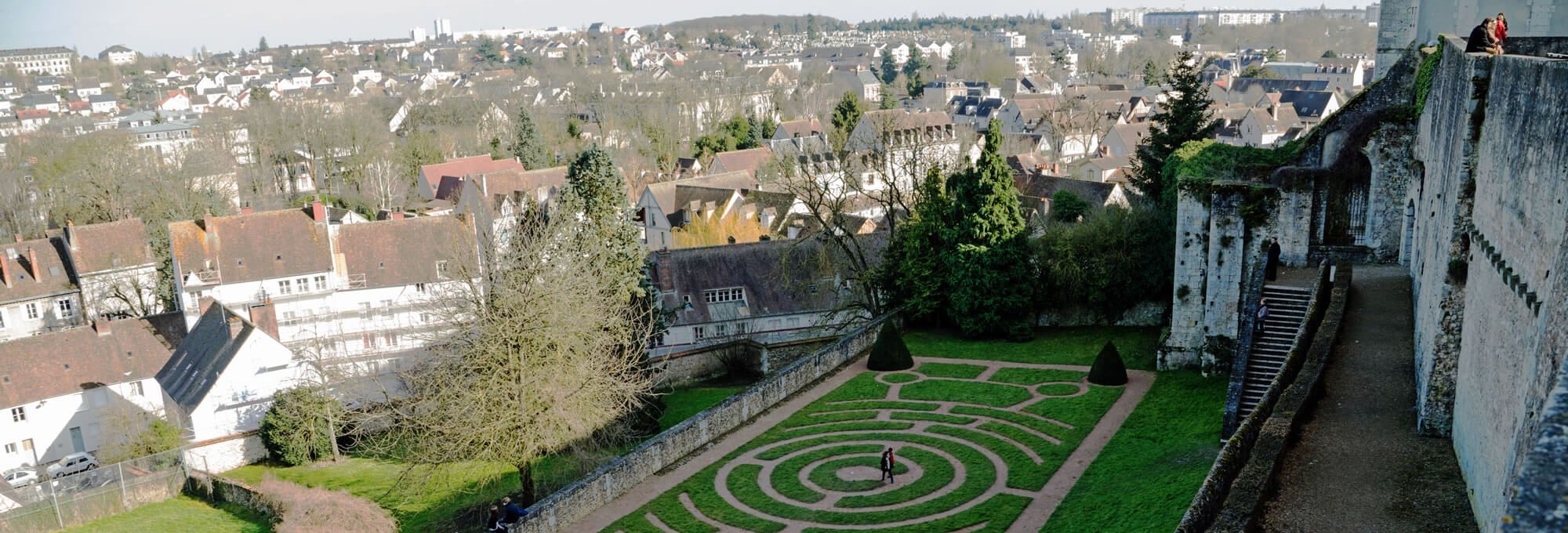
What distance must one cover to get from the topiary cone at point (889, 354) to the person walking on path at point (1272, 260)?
10440mm

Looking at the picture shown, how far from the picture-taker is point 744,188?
6400 centimetres

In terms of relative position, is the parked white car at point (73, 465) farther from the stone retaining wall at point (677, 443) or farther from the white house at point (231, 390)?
the stone retaining wall at point (677, 443)

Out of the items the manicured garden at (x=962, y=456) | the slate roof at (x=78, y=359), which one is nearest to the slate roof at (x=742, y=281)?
the manicured garden at (x=962, y=456)

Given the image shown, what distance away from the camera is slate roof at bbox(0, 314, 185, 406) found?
3912 centimetres

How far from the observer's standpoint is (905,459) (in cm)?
2456

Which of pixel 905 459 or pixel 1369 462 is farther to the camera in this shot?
pixel 905 459

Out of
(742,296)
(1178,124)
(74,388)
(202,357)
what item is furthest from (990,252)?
(74,388)

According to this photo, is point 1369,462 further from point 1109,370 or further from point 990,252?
point 990,252

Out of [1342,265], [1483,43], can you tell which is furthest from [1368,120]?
[1483,43]

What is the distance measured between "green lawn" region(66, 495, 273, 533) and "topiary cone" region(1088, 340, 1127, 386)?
79.0 feet

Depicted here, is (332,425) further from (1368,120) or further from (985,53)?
(985,53)

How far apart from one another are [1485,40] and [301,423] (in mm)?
34337

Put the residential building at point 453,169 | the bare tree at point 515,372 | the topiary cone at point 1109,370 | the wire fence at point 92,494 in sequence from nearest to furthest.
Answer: the bare tree at point 515,372 < the topiary cone at point 1109,370 < the wire fence at point 92,494 < the residential building at point 453,169

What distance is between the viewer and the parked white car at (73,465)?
3775cm
